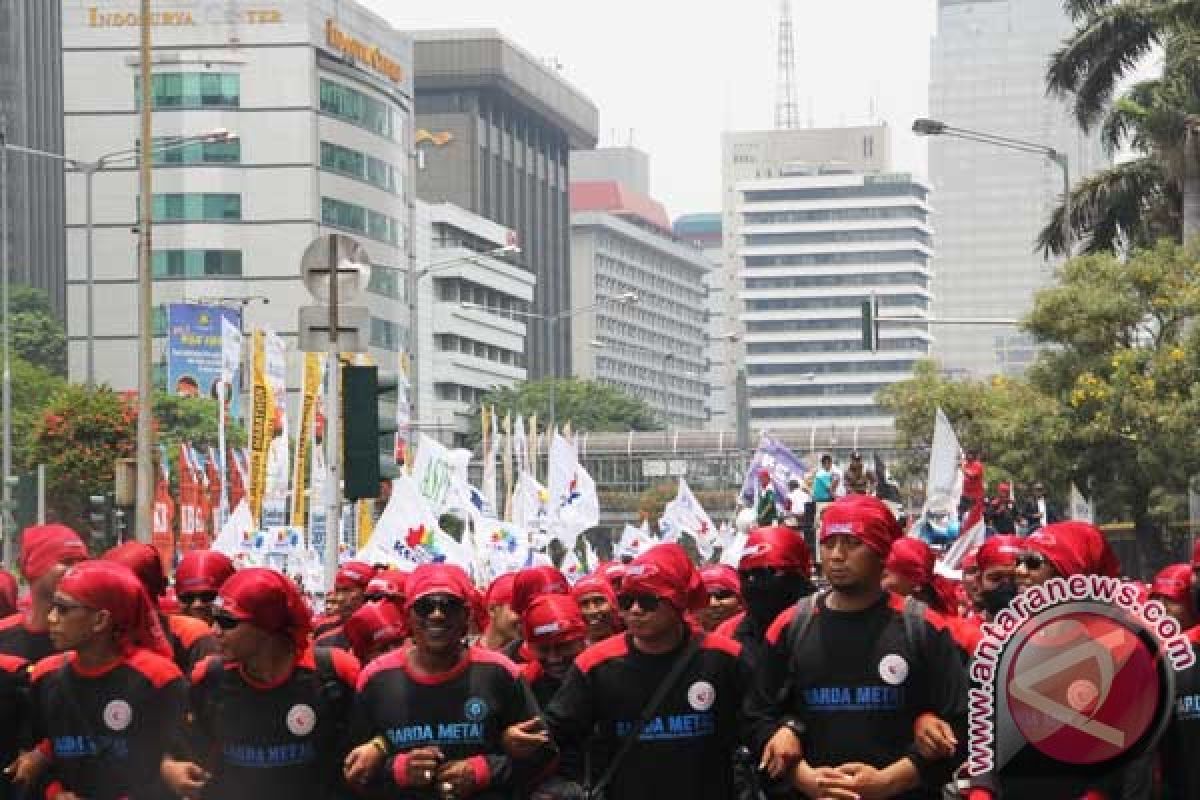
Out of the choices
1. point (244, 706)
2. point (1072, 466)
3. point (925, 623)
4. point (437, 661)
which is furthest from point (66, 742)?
point (1072, 466)

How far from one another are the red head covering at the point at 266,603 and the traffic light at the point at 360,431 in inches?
341

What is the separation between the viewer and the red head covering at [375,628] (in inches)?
414

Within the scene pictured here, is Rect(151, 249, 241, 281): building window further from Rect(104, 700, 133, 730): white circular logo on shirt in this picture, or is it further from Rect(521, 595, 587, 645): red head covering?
Rect(104, 700, 133, 730): white circular logo on shirt

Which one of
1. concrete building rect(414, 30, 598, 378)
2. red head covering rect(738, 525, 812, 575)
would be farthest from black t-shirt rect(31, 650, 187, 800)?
concrete building rect(414, 30, 598, 378)

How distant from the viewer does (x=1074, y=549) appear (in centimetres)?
852

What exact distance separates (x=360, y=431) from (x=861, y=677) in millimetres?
9806

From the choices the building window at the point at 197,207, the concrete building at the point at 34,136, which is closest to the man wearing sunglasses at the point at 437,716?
the building window at the point at 197,207

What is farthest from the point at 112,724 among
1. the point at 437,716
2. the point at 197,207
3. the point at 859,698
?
the point at 197,207

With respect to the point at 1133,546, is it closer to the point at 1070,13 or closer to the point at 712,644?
the point at 1070,13

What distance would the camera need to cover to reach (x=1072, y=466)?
39844 millimetres

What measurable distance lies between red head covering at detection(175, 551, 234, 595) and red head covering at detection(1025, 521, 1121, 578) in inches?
154

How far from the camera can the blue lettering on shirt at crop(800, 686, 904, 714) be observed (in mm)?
7836

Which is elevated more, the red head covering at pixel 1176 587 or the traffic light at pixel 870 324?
the traffic light at pixel 870 324

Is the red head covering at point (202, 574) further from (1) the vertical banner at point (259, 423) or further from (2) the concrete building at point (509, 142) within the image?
(2) the concrete building at point (509, 142)
